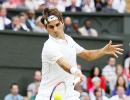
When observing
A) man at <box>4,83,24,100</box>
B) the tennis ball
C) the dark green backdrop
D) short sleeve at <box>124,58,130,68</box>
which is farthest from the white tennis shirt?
short sleeve at <box>124,58,130,68</box>

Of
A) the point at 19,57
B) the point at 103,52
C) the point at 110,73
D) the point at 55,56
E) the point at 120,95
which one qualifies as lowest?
the point at 120,95

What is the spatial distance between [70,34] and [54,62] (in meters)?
9.42

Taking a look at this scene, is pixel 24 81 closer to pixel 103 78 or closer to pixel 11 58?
pixel 11 58

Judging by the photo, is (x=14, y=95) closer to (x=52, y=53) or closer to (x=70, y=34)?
(x=70, y=34)

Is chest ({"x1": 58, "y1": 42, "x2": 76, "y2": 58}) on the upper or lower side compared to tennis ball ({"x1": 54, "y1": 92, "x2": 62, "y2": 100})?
upper

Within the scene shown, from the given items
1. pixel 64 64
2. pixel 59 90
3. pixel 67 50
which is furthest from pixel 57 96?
pixel 67 50

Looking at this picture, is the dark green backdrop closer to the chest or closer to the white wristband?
the chest

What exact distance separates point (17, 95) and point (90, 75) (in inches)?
105

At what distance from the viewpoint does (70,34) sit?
16.2 meters

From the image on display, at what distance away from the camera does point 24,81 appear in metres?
15.4

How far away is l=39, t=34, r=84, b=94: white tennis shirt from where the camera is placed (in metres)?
6.84

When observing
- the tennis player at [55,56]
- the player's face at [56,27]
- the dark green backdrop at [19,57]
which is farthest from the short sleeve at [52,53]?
the dark green backdrop at [19,57]

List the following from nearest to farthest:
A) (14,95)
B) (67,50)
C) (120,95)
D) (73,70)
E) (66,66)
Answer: (73,70)
(66,66)
(67,50)
(14,95)
(120,95)

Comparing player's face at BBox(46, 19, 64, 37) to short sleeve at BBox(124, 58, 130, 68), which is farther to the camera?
short sleeve at BBox(124, 58, 130, 68)
